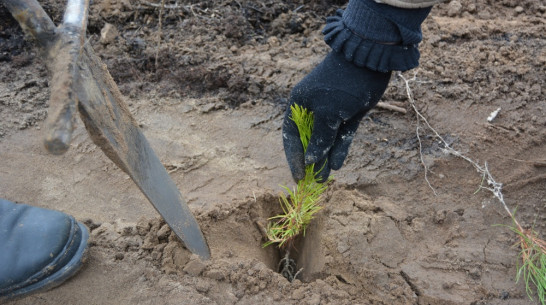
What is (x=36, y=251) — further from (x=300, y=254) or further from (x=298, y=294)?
(x=300, y=254)

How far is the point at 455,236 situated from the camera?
2156 millimetres

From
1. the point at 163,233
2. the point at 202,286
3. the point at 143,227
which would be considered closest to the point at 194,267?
the point at 202,286

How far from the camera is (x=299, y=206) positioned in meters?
2.13

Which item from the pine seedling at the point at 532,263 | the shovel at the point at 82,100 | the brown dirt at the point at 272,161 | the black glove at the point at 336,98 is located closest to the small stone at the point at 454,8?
the brown dirt at the point at 272,161

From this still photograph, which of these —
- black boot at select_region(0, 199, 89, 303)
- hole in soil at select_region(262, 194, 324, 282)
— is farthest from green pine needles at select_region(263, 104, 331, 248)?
black boot at select_region(0, 199, 89, 303)

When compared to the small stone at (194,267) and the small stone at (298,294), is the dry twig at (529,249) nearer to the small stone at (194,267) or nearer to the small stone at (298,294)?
the small stone at (298,294)

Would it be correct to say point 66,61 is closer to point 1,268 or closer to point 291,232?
point 1,268

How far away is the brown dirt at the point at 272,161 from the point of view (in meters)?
1.88

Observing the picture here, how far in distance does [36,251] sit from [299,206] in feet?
3.65

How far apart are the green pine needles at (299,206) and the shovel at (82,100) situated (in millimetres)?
596

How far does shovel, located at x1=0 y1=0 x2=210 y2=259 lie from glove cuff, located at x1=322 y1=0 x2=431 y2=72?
80 centimetres

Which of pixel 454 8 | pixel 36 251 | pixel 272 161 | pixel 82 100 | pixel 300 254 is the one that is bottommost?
pixel 300 254

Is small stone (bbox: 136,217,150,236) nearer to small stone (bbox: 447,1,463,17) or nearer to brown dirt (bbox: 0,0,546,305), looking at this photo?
brown dirt (bbox: 0,0,546,305)

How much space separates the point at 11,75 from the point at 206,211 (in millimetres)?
1904
